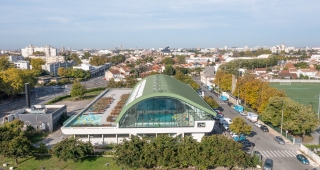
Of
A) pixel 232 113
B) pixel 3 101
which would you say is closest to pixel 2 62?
pixel 3 101

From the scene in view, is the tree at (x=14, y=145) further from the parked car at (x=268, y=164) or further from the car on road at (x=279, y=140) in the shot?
the car on road at (x=279, y=140)

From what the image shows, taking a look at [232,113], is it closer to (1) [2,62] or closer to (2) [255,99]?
(2) [255,99]

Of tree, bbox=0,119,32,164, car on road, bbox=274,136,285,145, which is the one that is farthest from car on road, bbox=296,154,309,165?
tree, bbox=0,119,32,164

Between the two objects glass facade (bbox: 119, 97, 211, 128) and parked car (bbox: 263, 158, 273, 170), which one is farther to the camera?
glass facade (bbox: 119, 97, 211, 128)

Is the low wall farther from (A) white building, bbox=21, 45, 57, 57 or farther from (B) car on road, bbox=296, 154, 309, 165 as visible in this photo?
(A) white building, bbox=21, 45, 57, 57

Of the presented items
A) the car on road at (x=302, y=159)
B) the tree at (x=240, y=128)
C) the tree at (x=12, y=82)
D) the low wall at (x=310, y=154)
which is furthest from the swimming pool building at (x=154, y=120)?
the tree at (x=12, y=82)

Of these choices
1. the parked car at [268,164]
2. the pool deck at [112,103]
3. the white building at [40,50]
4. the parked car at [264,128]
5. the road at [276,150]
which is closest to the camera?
the parked car at [268,164]

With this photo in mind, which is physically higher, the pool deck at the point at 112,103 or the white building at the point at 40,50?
the white building at the point at 40,50

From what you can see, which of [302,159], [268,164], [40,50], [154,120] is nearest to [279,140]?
[302,159]
